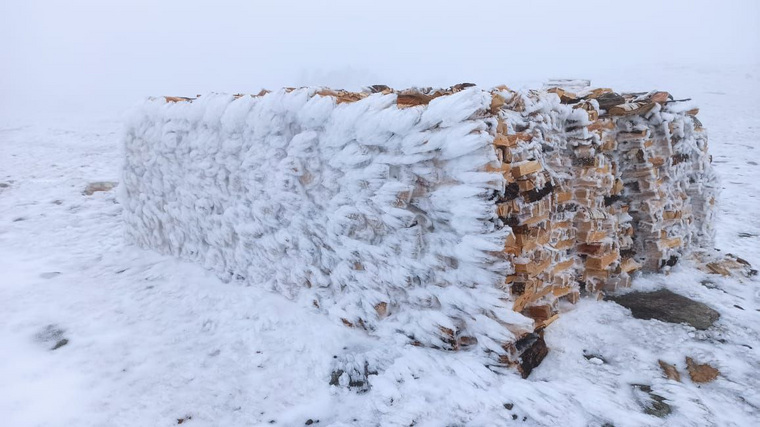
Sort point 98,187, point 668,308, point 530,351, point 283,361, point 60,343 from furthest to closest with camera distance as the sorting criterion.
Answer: point 98,187, point 60,343, point 668,308, point 283,361, point 530,351

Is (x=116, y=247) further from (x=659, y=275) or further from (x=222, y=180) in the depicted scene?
(x=659, y=275)

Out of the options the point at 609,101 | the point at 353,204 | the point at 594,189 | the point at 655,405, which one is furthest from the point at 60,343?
the point at 609,101

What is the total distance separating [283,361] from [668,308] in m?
3.28

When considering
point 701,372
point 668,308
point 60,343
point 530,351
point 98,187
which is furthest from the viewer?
point 98,187

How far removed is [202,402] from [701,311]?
4069 mm

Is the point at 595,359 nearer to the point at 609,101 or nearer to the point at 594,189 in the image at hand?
the point at 594,189

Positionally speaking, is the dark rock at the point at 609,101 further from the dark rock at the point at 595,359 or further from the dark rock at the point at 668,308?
the dark rock at the point at 595,359

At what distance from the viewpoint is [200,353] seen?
376cm

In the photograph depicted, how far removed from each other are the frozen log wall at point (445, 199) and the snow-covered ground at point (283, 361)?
0.82 feet

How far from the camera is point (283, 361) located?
3.49m

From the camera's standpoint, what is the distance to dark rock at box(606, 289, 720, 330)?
3.51 meters

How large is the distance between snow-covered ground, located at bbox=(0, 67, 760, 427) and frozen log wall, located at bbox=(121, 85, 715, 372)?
0.25 m

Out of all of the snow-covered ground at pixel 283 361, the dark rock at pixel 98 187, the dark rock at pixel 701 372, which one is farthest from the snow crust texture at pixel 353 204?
the dark rock at pixel 98 187

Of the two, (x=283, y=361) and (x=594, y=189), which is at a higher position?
(x=594, y=189)
